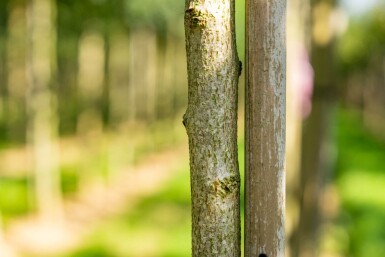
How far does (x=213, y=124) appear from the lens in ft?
5.08

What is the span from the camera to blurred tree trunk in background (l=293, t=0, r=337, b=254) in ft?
17.6

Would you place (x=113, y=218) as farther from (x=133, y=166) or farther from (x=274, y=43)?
(x=274, y=43)

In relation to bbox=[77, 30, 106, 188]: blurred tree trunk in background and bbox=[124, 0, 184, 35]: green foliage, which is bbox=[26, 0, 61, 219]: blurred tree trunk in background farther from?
bbox=[124, 0, 184, 35]: green foliage

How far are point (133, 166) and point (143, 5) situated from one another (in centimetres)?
499

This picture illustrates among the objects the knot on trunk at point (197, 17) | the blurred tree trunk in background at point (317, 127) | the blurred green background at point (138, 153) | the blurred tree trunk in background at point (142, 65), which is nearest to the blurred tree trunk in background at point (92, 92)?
the blurred green background at point (138, 153)

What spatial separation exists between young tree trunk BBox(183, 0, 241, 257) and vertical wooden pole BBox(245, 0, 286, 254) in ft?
0.19

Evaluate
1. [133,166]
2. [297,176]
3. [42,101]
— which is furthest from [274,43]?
[133,166]

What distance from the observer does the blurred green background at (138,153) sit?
5.73m

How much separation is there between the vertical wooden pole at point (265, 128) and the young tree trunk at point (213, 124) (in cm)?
6

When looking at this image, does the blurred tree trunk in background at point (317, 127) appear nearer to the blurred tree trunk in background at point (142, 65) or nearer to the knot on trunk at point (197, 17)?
the knot on trunk at point (197, 17)

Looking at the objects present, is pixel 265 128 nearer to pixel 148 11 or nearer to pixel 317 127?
pixel 317 127

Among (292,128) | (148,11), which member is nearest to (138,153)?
(148,11)

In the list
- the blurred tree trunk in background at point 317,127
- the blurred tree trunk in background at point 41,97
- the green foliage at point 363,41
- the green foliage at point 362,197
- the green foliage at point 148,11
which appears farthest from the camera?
the green foliage at point 363,41

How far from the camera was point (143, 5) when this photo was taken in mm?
17906
